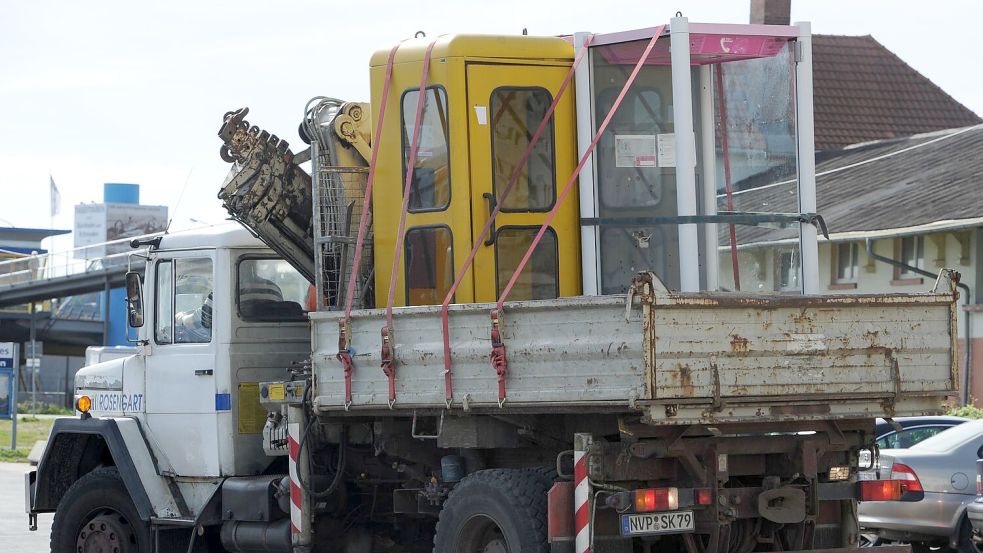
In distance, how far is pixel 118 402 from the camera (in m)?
11.3

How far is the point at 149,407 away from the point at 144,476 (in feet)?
1.74

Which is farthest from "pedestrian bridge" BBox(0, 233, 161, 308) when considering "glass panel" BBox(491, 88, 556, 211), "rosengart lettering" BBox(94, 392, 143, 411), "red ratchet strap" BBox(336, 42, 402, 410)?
"glass panel" BBox(491, 88, 556, 211)

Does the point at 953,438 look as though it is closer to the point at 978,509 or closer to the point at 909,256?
the point at 978,509

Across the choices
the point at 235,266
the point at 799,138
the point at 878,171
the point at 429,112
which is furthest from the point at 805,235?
the point at 878,171

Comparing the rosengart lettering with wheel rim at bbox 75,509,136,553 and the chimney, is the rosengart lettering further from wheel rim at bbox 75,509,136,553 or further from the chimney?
the chimney

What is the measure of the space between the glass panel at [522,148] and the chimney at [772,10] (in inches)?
1129

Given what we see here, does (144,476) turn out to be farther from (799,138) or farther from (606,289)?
(799,138)

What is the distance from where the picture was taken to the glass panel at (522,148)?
9.18m

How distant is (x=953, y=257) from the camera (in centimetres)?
2442

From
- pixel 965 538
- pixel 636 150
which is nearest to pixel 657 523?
pixel 636 150

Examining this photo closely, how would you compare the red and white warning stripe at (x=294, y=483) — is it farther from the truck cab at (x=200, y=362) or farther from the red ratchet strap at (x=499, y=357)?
the red ratchet strap at (x=499, y=357)

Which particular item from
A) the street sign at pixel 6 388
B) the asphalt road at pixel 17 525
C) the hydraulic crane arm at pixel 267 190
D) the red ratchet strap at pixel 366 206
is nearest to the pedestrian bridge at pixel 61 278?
the street sign at pixel 6 388

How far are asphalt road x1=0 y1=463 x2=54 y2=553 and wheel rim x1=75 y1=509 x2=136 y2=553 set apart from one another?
2662 mm

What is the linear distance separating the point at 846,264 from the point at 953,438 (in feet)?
51.5
